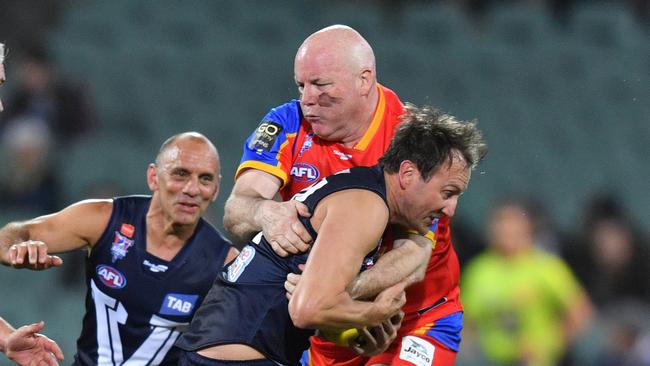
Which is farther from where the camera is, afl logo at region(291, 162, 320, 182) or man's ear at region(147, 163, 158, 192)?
man's ear at region(147, 163, 158, 192)

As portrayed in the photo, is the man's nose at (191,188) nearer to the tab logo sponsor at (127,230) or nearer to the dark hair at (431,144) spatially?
the tab logo sponsor at (127,230)

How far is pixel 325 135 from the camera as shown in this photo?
4914 mm

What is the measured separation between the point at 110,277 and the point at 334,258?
174 centimetres

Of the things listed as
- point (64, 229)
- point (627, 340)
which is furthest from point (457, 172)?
point (627, 340)

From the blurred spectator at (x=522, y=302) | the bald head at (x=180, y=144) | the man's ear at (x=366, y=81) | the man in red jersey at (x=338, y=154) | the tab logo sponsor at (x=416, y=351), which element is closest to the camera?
the man in red jersey at (x=338, y=154)

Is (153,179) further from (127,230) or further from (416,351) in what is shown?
(416,351)

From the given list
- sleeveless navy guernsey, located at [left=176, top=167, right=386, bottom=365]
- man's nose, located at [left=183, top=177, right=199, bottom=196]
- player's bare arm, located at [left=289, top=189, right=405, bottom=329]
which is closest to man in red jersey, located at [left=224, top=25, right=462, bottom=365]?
sleeveless navy guernsey, located at [left=176, top=167, right=386, bottom=365]

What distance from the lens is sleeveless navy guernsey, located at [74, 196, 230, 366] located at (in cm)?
525

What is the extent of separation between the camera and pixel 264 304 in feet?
13.8

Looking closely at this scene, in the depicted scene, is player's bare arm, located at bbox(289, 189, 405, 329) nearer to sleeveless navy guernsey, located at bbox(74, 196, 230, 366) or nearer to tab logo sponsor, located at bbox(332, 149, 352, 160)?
tab logo sponsor, located at bbox(332, 149, 352, 160)

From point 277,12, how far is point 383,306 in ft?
23.5

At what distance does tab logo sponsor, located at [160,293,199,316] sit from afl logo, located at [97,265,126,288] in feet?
0.72

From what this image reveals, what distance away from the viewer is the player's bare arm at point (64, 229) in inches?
194

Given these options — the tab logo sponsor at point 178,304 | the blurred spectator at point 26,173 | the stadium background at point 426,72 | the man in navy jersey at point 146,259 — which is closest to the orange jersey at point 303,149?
the man in navy jersey at point 146,259
